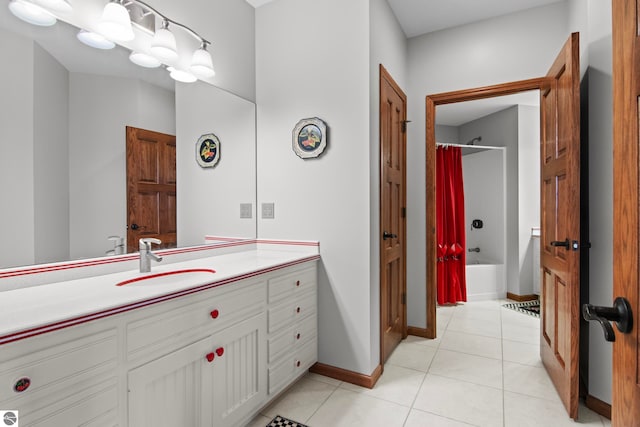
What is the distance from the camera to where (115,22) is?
5.03ft

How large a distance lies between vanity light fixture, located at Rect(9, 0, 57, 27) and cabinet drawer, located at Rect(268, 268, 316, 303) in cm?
155

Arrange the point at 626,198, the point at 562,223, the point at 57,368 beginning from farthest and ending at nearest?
the point at 562,223, the point at 57,368, the point at 626,198

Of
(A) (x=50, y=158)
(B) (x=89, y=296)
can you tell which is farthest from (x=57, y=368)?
(A) (x=50, y=158)

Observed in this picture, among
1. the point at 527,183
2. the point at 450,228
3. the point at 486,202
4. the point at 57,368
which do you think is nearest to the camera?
the point at 57,368

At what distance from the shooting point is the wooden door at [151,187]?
1.72 m

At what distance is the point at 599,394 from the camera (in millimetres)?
1846

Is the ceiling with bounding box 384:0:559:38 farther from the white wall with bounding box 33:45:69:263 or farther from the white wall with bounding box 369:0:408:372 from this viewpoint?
the white wall with bounding box 33:45:69:263

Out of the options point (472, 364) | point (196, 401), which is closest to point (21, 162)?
point (196, 401)

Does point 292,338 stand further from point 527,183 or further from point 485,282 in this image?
point 527,183

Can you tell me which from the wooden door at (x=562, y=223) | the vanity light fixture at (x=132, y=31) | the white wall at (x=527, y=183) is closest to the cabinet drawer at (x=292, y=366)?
the wooden door at (x=562, y=223)

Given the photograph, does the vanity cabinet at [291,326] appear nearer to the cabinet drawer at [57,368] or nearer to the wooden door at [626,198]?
the cabinet drawer at [57,368]

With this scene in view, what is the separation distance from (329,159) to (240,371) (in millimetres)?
1386

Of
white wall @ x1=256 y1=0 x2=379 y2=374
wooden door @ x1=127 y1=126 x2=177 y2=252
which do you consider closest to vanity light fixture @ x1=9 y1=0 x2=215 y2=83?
wooden door @ x1=127 y1=126 x2=177 y2=252

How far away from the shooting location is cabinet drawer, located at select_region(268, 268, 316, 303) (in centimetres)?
182
